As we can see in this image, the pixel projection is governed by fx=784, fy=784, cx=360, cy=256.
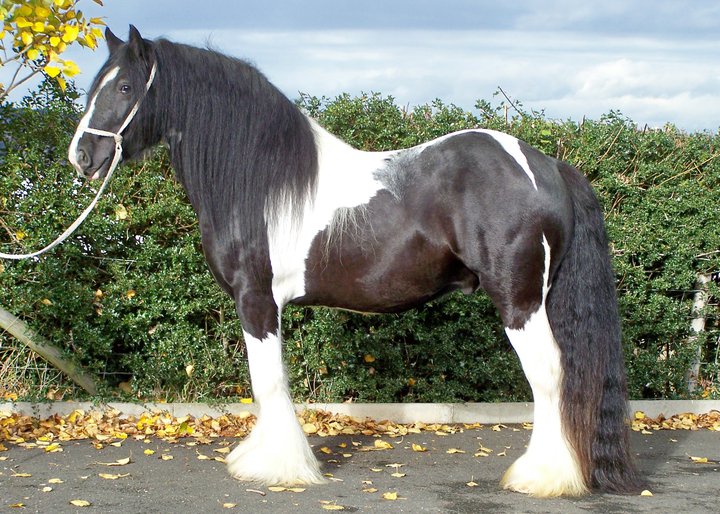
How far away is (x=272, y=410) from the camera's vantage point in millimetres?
4547

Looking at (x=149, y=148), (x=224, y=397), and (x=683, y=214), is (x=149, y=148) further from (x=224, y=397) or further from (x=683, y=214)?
(x=683, y=214)

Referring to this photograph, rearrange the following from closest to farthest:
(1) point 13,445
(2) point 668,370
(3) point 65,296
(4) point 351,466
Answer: (4) point 351,466
(1) point 13,445
(3) point 65,296
(2) point 668,370

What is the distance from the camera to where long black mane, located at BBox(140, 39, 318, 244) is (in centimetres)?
448

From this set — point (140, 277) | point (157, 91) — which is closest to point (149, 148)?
point (157, 91)

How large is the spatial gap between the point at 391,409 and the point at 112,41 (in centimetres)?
354

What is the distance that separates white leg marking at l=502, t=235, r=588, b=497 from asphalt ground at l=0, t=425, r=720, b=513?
0.09m

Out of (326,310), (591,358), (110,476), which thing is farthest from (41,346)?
(591,358)

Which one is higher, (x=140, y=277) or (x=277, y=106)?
(x=277, y=106)

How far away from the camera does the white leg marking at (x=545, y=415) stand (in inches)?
169

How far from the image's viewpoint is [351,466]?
5043mm

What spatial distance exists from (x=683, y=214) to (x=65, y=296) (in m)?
5.44

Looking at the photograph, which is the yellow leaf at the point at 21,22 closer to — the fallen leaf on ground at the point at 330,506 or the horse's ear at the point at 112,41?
the horse's ear at the point at 112,41

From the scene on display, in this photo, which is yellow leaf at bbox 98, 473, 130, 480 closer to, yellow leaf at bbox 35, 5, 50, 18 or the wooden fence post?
the wooden fence post

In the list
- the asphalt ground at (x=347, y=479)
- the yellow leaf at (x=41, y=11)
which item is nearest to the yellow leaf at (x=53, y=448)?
the asphalt ground at (x=347, y=479)
